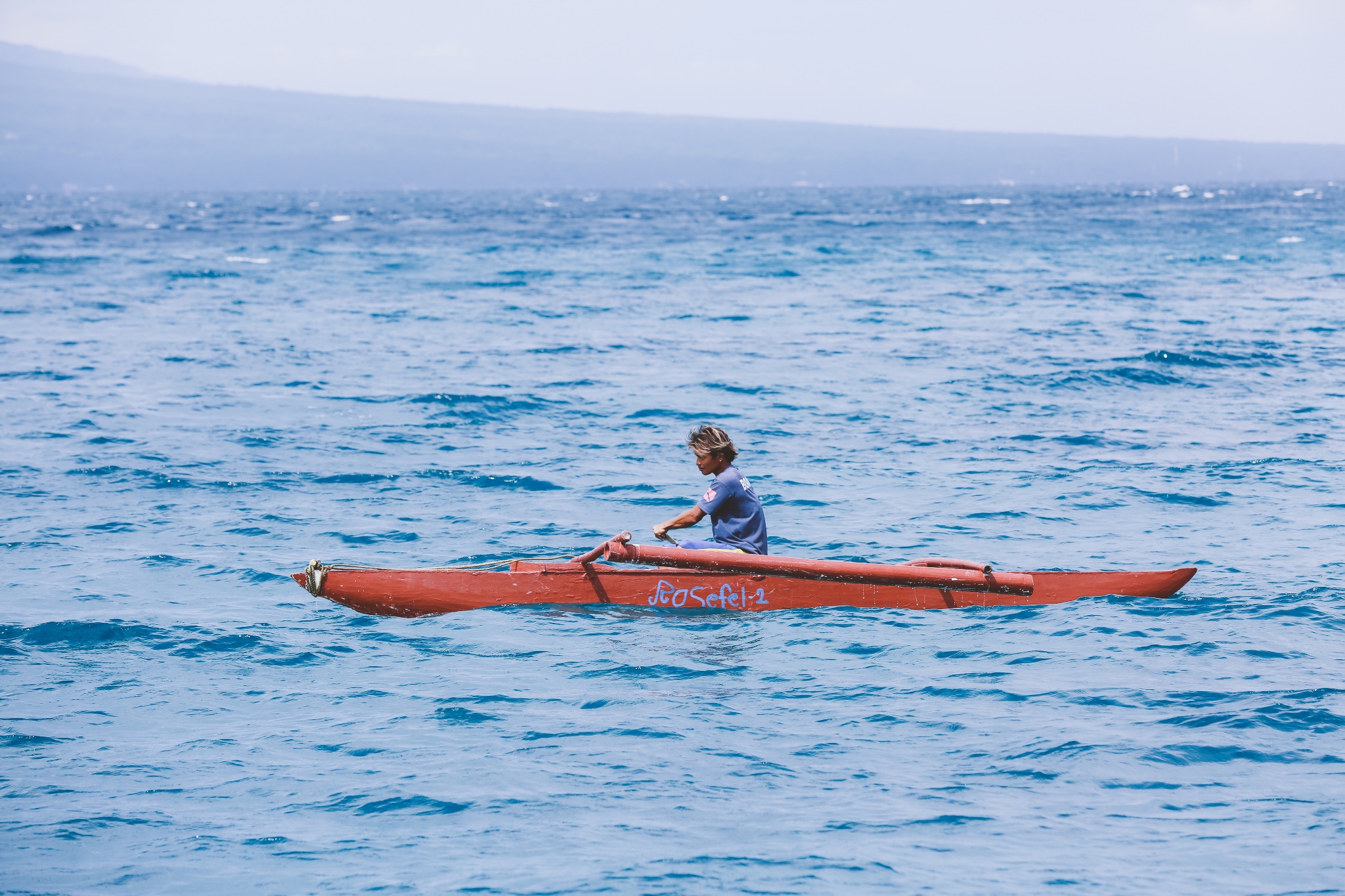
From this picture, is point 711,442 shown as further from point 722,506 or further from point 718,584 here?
point 718,584

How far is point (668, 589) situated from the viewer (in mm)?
10281

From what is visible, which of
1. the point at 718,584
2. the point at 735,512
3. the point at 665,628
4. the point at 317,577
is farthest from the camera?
the point at 317,577

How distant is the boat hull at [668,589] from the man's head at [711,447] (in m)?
0.89

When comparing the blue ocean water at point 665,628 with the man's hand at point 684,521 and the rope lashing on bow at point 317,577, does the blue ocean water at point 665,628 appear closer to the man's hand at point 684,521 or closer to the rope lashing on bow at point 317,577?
the rope lashing on bow at point 317,577

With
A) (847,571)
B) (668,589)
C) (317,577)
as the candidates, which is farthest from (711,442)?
(317,577)

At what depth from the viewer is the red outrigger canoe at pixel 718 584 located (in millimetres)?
10117

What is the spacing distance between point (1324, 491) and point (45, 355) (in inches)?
948

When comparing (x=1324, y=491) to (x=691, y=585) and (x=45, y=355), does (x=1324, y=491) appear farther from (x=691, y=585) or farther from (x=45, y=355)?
(x=45, y=355)

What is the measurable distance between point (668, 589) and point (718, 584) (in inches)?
16.5

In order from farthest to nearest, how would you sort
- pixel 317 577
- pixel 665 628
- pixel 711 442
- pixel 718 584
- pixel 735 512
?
pixel 317 577, pixel 735 512, pixel 718 584, pixel 665 628, pixel 711 442

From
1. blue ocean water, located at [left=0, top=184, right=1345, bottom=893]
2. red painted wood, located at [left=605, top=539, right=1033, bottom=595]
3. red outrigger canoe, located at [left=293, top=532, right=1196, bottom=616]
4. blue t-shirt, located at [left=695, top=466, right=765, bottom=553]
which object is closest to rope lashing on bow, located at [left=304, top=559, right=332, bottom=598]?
red outrigger canoe, located at [left=293, top=532, right=1196, bottom=616]

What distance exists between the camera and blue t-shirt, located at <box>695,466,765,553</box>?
1011 cm

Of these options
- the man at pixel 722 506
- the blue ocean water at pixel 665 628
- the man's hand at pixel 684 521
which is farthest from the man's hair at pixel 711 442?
the blue ocean water at pixel 665 628

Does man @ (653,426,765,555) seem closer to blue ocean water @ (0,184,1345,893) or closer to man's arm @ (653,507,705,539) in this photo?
man's arm @ (653,507,705,539)
